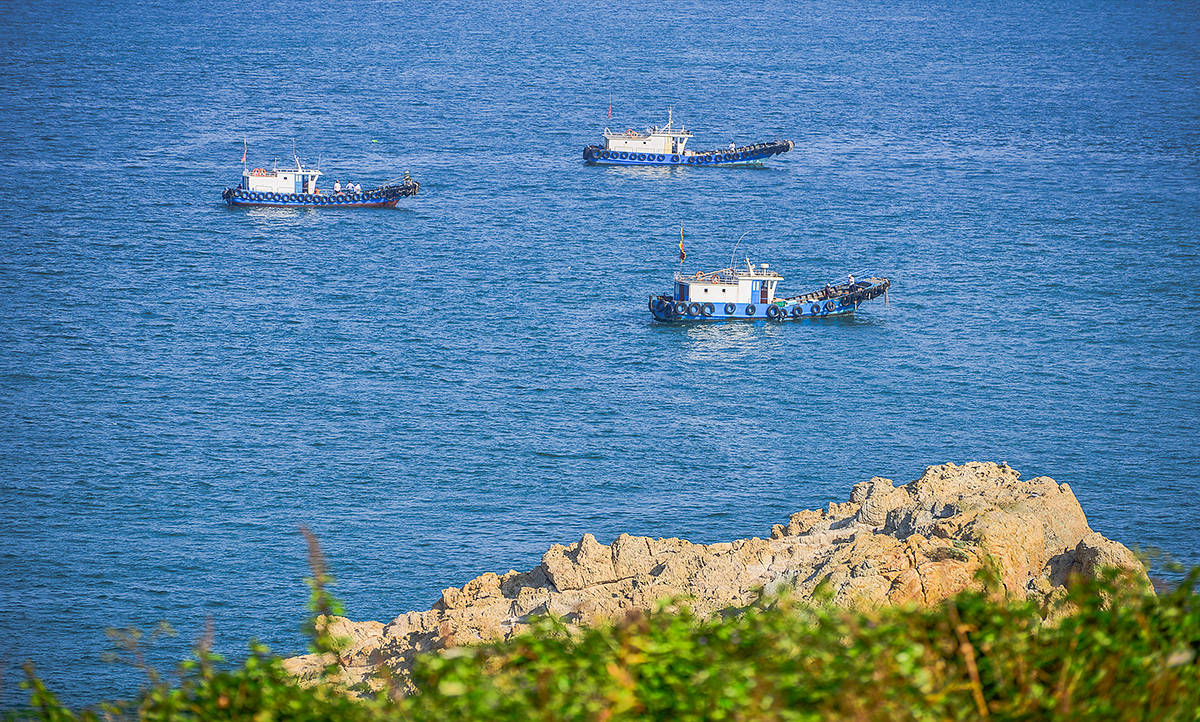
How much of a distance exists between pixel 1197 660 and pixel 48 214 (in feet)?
373

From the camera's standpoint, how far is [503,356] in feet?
258

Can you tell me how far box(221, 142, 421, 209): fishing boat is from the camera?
118000 millimetres

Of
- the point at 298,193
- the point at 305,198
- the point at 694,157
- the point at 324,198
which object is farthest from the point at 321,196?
the point at 694,157

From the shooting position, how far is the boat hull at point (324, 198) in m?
118

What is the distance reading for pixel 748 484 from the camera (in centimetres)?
6025

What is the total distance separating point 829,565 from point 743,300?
202 feet

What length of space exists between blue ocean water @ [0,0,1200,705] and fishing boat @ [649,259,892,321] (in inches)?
50.3

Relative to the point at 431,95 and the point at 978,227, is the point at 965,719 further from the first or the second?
the point at 431,95

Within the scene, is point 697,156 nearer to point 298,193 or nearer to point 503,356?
point 298,193

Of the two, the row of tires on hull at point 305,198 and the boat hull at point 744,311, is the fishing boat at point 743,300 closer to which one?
the boat hull at point 744,311

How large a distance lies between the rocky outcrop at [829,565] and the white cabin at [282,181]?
93.0 m

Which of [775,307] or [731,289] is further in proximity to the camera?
[775,307]

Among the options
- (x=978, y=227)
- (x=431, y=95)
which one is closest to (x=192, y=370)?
(x=978, y=227)

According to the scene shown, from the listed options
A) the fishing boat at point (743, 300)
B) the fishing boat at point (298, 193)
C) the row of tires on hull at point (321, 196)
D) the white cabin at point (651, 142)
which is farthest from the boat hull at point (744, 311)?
the white cabin at point (651, 142)
